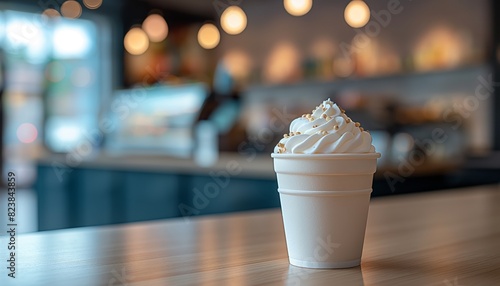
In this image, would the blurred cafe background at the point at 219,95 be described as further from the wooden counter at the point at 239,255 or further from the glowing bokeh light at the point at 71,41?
the wooden counter at the point at 239,255

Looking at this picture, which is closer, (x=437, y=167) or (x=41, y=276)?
(x=41, y=276)

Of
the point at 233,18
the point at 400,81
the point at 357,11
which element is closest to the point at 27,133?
the point at 233,18

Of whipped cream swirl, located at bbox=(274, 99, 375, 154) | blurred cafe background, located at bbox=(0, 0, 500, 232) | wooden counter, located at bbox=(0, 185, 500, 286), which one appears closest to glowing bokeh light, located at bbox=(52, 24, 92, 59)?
blurred cafe background, located at bbox=(0, 0, 500, 232)

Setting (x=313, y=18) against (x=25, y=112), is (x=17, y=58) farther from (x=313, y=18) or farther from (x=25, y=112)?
(x=313, y=18)

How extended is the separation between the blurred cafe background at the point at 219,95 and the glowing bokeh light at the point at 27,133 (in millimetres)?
25

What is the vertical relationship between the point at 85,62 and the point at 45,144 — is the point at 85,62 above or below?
above

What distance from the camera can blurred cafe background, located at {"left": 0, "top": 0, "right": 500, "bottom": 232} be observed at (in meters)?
3.70

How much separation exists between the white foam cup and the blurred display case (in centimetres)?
382

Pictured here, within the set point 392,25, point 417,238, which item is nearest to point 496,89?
point 392,25

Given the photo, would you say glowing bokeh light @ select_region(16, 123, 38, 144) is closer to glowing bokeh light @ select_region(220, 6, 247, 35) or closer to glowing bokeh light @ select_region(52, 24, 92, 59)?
glowing bokeh light @ select_region(52, 24, 92, 59)

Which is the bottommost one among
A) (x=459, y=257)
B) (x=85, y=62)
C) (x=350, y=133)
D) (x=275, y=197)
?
(x=275, y=197)

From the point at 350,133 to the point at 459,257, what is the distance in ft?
0.83

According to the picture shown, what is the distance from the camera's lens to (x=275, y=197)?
2.89 metres

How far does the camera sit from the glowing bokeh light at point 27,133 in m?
6.89
